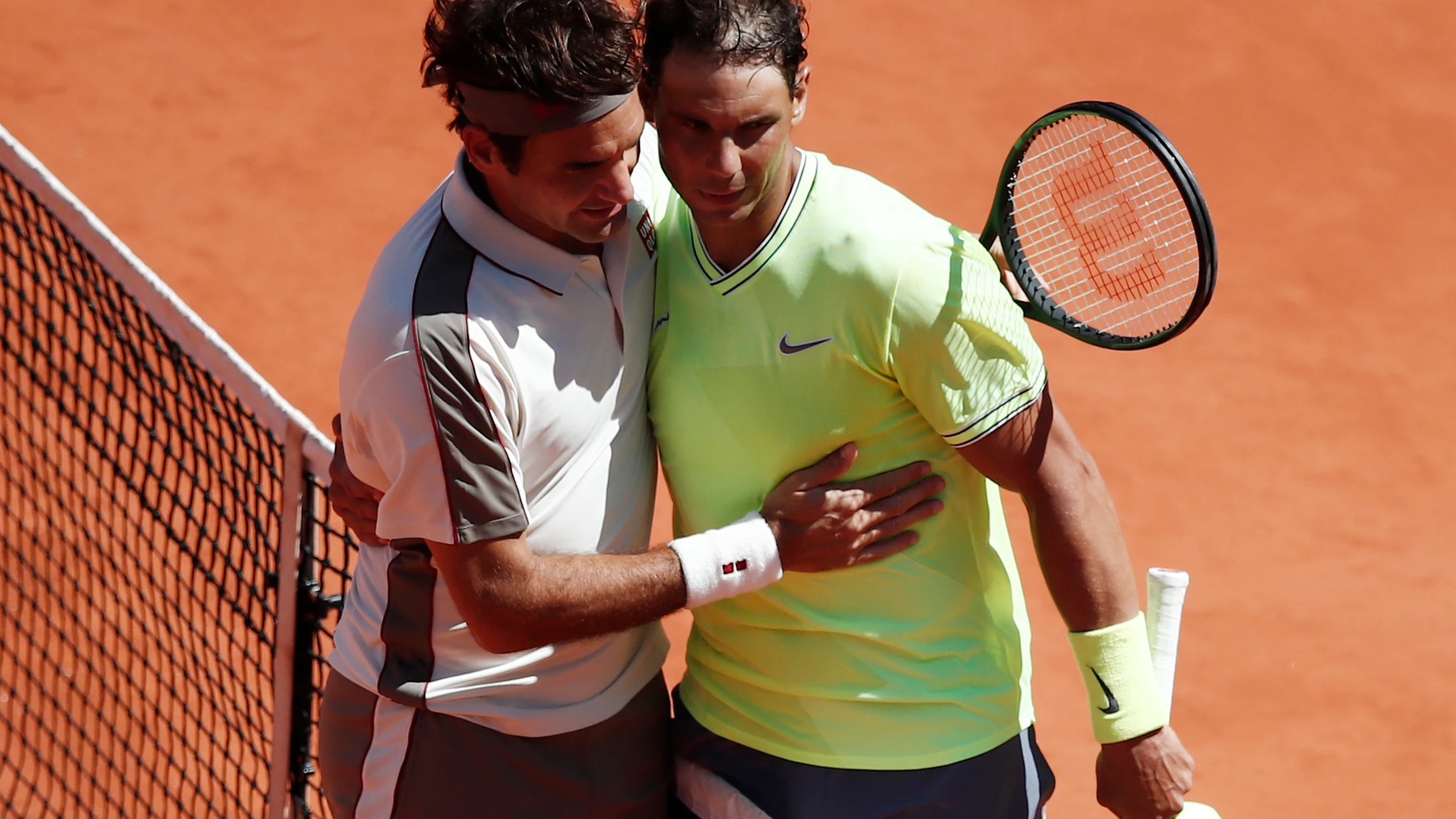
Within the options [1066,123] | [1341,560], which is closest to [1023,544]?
[1341,560]

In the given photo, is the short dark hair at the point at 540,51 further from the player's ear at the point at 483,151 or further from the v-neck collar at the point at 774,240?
the v-neck collar at the point at 774,240

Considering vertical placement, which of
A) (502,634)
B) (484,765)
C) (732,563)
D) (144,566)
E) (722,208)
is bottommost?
(144,566)

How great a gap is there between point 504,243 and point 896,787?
1.11 m

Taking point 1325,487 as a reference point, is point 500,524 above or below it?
above

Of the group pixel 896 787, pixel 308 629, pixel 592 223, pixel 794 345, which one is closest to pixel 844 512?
pixel 794 345

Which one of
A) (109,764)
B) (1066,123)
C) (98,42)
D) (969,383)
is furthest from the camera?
(98,42)

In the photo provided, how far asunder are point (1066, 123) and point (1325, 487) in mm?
3659

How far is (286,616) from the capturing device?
10.4ft

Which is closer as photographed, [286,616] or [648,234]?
[648,234]

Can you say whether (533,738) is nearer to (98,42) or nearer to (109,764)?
(109,764)

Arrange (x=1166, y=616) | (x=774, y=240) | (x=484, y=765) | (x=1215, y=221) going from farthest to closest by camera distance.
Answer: (x=1215, y=221) < (x=1166, y=616) < (x=484, y=765) < (x=774, y=240)

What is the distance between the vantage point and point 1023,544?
5.73 meters

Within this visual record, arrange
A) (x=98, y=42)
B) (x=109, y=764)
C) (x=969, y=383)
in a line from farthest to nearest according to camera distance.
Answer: (x=98, y=42), (x=109, y=764), (x=969, y=383)

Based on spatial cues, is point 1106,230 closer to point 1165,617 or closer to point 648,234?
point 1165,617
